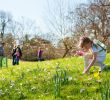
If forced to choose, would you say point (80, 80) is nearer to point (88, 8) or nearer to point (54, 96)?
point (54, 96)

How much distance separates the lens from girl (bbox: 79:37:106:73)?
27.2 feet

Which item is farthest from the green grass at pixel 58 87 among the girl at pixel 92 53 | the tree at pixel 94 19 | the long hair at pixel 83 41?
the tree at pixel 94 19

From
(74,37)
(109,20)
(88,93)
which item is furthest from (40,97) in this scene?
(74,37)

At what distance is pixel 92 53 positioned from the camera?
28.1ft

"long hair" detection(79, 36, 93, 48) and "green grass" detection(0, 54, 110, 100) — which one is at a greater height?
"long hair" detection(79, 36, 93, 48)

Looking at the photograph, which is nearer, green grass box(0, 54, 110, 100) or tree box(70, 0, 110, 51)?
green grass box(0, 54, 110, 100)

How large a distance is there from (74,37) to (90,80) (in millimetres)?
37549

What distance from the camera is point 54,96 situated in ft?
20.6

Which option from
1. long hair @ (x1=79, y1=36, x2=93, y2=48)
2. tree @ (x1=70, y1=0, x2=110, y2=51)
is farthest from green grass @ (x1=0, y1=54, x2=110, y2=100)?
tree @ (x1=70, y1=0, x2=110, y2=51)

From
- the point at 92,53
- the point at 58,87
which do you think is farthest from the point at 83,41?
the point at 58,87

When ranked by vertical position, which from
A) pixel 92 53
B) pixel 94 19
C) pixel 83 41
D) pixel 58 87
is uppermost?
pixel 94 19

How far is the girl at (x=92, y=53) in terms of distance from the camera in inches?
326

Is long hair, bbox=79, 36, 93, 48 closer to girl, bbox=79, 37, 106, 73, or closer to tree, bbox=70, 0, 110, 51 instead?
girl, bbox=79, 37, 106, 73

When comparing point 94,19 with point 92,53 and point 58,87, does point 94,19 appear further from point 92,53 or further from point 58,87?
Answer: point 58,87
